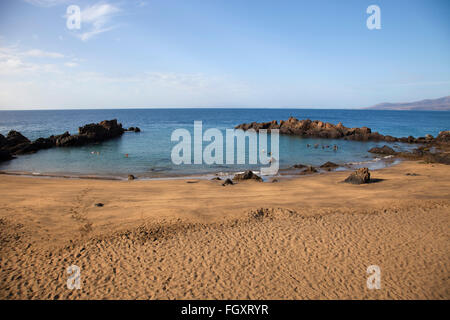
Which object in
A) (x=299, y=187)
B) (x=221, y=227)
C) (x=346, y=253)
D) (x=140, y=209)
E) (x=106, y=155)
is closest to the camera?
(x=346, y=253)

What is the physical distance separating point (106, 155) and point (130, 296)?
2670 centimetres

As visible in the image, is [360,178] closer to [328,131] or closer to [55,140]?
[328,131]

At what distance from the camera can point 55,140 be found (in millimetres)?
36688

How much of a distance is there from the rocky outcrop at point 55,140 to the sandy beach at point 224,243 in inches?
760

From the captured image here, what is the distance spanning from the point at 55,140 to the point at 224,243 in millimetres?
37959

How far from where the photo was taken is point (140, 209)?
11.9 m

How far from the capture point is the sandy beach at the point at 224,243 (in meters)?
7.12

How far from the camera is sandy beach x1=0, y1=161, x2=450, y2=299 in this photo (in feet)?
23.4

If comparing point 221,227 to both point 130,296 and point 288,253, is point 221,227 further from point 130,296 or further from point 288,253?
point 130,296

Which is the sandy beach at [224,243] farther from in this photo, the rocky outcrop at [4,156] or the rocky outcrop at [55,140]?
the rocky outcrop at [55,140]

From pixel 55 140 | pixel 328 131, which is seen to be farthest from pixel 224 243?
pixel 328 131

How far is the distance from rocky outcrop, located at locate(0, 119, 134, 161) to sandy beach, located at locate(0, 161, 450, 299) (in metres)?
19.3

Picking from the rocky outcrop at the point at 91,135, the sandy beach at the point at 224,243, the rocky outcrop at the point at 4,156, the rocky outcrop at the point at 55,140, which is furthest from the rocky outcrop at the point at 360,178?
the rocky outcrop at the point at 91,135
